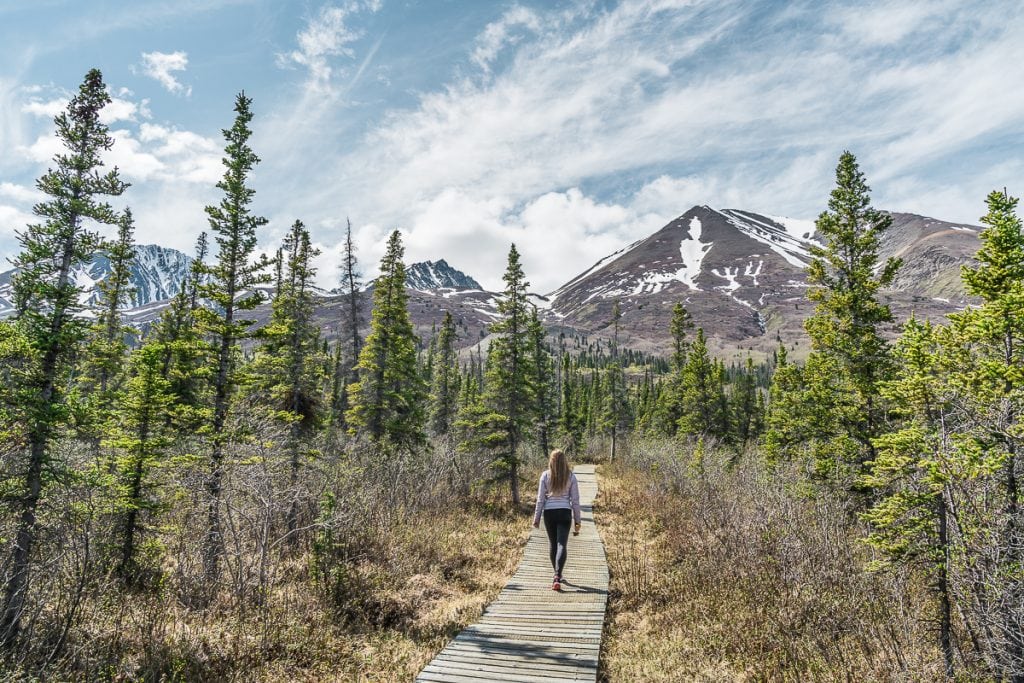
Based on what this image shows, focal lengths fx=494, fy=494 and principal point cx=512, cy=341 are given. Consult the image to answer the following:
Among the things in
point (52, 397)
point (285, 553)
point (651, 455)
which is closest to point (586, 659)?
point (285, 553)

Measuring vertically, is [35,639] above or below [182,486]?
below

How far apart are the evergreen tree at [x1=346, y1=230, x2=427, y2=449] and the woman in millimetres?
13965

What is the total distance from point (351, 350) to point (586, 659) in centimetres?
2549

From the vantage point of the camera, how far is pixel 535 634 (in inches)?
259

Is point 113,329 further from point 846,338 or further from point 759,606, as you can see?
point 846,338

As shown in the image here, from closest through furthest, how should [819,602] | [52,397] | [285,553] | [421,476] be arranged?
[819,602] < [52,397] < [285,553] < [421,476]

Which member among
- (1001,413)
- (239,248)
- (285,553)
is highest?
(239,248)

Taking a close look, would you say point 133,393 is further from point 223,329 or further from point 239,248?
point 239,248

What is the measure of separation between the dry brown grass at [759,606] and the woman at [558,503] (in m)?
1.13

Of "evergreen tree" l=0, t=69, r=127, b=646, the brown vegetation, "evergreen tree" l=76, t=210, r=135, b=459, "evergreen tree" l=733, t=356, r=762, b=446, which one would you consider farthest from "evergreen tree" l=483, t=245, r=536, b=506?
"evergreen tree" l=733, t=356, r=762, b=446

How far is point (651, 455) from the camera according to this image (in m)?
29.4

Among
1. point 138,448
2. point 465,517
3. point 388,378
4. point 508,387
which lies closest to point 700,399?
point 508,387

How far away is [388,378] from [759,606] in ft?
56.6

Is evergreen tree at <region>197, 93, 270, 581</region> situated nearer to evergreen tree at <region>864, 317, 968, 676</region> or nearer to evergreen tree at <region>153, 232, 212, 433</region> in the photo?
evergreen tree at <region>153, 232, 212, 433</region>
